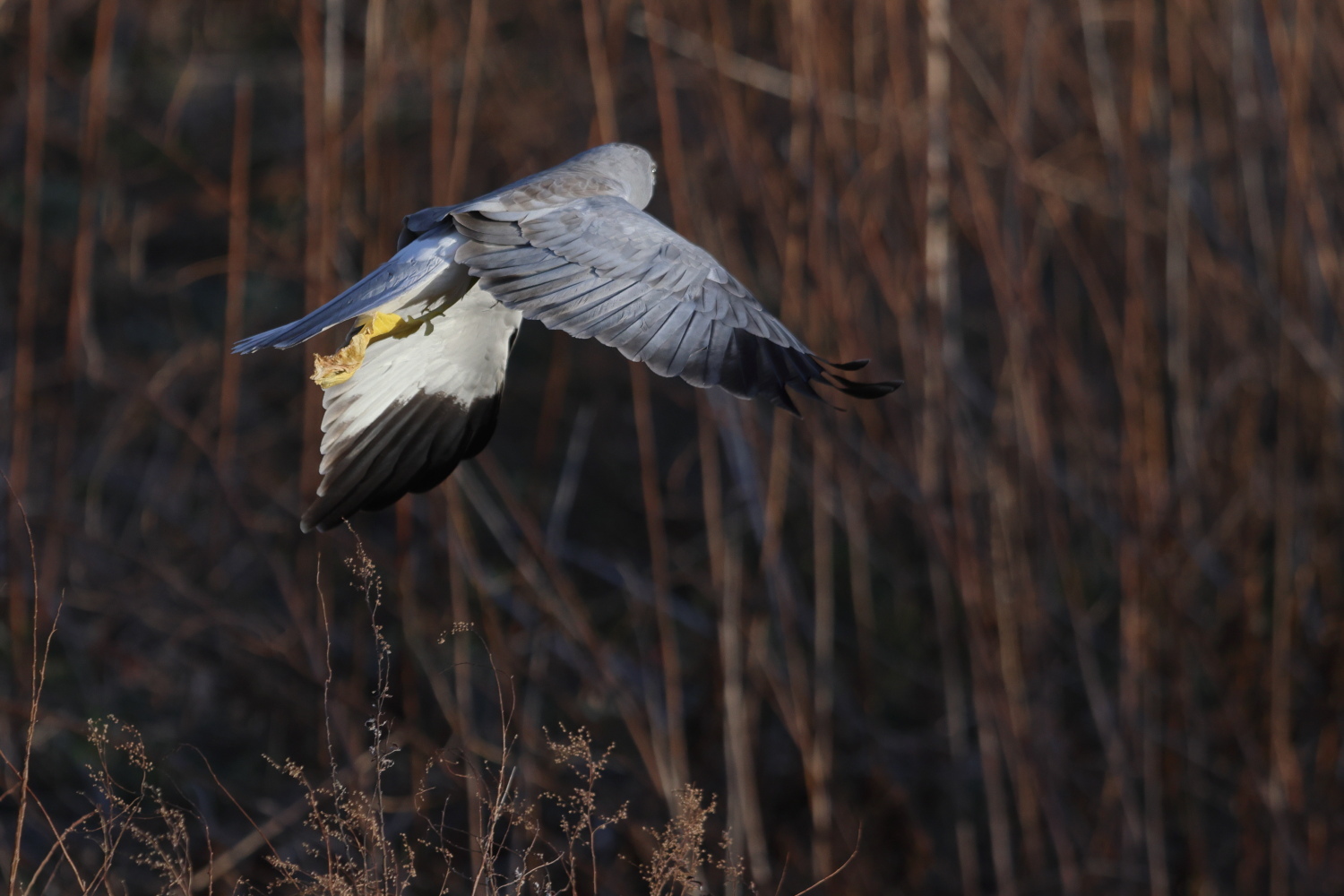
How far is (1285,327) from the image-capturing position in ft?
9.86

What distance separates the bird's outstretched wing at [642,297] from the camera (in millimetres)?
1822

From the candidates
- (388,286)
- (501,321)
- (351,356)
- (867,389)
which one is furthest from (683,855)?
(501,321)

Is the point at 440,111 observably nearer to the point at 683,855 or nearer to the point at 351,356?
the point at 351,356

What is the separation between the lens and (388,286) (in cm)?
199

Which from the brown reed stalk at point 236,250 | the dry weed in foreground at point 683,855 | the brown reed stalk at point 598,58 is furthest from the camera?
the brown reed stalk at point 236,250

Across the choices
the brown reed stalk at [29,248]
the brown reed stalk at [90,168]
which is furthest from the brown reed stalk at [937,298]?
the brown reed stalk at [29,248]

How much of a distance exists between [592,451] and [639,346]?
3.17 m

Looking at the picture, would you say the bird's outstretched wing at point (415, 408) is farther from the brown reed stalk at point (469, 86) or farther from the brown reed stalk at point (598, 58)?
the brown reed stalk at point (598, 58)

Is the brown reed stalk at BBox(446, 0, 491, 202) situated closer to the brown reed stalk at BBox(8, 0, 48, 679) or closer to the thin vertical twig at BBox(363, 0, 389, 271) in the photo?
the thin vertical twig at BBox(363, 0, 389, 271)

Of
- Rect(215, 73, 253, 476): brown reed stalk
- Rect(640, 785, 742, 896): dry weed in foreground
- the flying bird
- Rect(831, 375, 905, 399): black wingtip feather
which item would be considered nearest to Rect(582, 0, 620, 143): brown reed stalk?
the flying bird

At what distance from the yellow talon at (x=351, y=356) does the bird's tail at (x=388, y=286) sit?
0.12m

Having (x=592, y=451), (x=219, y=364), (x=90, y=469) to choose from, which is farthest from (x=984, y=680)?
(x=90, y=469)

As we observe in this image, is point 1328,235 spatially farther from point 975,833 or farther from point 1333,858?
point 975,833

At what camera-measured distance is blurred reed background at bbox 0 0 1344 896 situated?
2.84 m
